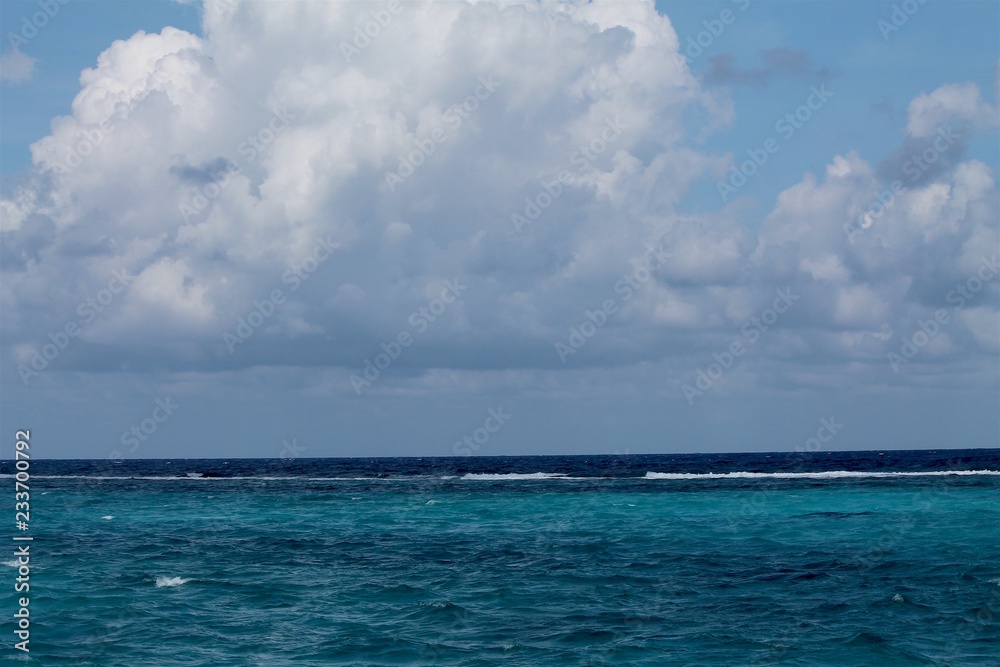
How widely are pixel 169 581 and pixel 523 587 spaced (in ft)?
41.6

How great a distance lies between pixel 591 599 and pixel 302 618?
8.97 m

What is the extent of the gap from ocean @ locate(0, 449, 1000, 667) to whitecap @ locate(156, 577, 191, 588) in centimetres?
16

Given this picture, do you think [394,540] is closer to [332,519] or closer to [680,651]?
[332,519]

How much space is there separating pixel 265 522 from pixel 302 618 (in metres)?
26.3

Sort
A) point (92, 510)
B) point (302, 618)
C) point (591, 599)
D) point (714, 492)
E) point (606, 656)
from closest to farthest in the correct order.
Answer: point (606, 656) < point (302, 618) < point (591, 599) < point (92, 510) < point (714, 492)

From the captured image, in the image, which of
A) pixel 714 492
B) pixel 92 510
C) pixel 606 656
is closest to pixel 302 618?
pixel 606 656

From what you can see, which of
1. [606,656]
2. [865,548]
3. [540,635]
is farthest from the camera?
[865,548]

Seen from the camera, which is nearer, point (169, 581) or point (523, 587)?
point (523, 587)

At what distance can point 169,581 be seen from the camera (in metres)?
31.6

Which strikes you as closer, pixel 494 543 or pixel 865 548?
pixel 865 548

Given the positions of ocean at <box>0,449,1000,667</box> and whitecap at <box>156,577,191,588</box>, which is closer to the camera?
ocean at <box>0,449,1000,667</box>

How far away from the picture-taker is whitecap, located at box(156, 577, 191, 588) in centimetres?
3106

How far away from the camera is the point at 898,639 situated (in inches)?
914

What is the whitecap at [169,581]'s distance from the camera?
31.1 m
